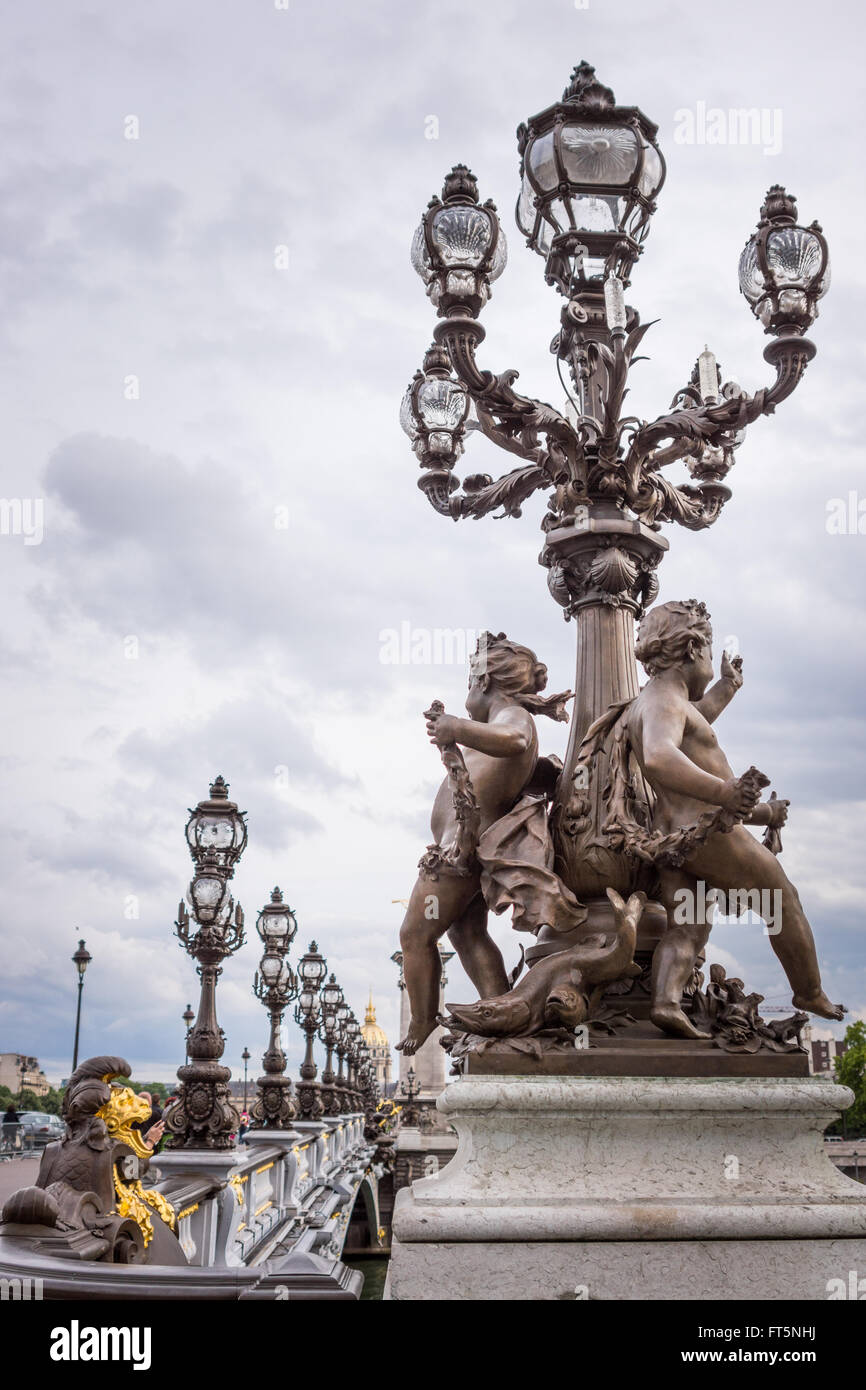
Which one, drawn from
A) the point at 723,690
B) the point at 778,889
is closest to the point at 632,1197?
the point at 778,889

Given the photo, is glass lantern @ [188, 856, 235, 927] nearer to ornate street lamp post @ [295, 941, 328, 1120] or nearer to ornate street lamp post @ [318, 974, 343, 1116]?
ornate street lamp post @ [295, 941, 328, 1120]

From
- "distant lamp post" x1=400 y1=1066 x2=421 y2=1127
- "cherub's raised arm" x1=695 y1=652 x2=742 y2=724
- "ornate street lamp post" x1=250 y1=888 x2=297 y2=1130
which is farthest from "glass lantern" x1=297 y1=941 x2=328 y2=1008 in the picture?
"distant lamp post" x1=400 y1=1066 x2=421 y2=1127

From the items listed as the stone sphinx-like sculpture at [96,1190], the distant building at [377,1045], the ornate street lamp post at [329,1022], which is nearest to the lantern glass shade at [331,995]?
the ornate street lamp post at [329,1022]

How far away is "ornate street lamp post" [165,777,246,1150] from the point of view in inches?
449

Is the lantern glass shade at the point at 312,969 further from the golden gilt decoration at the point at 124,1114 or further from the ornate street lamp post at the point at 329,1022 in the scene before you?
the golden gilt decoration at the point at 124,1114

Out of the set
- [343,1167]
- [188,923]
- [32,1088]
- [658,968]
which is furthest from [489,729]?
[32,1088]

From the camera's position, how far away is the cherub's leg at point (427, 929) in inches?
220

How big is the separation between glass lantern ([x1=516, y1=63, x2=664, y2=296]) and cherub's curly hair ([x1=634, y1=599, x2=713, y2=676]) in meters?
2.52

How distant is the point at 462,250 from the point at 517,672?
7.56ft

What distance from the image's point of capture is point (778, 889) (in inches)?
207

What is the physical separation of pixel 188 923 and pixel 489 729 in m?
8.31

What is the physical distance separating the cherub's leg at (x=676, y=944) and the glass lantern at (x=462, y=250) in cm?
320
